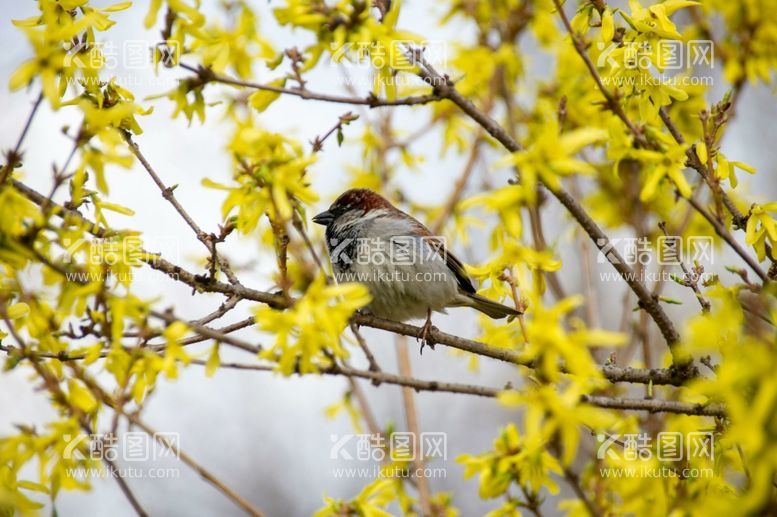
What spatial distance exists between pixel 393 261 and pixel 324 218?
22.7 inches

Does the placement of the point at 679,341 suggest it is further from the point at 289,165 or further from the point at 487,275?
the point at 289,165

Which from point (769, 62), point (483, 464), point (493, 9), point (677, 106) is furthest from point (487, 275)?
point (493, 9)

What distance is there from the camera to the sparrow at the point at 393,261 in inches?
166

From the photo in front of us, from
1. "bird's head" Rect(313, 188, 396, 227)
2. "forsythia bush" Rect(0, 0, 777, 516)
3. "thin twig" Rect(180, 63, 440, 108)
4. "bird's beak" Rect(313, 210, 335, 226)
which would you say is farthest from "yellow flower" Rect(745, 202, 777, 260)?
"bird's beak" Rect(313, 210, 335, 226)

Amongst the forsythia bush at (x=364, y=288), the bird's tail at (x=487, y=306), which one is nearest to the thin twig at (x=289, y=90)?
the forsythia bush at (x=364, y=288)

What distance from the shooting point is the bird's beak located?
4582mm

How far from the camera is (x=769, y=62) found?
4.61 metres
